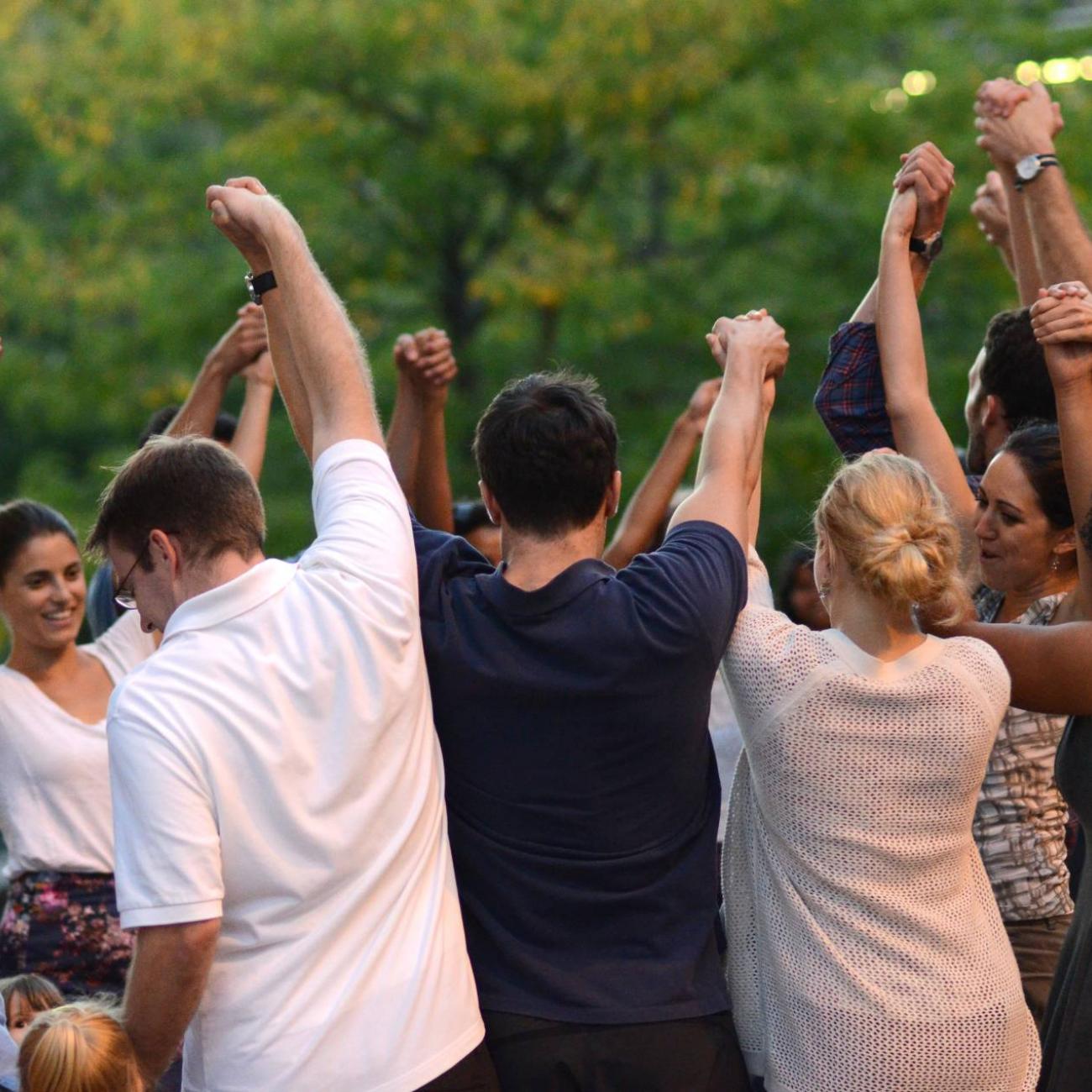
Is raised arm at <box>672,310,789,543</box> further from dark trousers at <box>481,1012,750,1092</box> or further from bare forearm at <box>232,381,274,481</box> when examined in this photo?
bare forearm at <box>232,381,274,481</box>

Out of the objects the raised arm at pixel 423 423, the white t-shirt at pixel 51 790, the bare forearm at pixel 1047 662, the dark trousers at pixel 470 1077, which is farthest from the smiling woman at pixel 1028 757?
the white t-shirt at pixel 51 790

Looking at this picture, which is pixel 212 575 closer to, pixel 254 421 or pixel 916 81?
pixel 254 421

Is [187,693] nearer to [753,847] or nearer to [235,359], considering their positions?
[753,847]

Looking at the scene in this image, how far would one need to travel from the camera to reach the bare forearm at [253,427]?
13.3 feet

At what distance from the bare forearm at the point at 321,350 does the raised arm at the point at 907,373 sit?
3.51 ft

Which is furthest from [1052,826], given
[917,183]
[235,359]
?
[235,359]

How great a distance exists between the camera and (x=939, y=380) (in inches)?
448

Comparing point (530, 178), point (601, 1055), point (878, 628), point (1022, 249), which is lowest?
point (601, 1055)

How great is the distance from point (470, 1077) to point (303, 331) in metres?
1.22

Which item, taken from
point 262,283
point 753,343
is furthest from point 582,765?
point 262,283

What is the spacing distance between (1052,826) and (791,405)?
8.79 m

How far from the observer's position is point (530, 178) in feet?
41.0

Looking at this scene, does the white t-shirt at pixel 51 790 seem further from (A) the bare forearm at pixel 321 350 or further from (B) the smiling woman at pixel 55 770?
Answer: (A) the bare forearm at pixel 321 350

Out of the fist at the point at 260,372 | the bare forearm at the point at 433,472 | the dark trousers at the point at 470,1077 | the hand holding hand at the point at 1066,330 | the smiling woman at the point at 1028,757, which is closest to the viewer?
the dark trousers at the point at 470,1077
